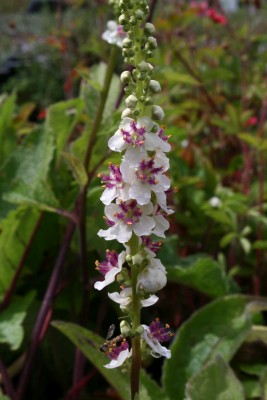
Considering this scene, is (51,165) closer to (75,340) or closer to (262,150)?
(75,340)

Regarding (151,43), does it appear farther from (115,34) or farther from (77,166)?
(115,34)

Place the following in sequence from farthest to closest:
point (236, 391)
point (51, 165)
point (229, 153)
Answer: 1. point (229, 153)
2. point (51, 165)
3. point (236, 391)

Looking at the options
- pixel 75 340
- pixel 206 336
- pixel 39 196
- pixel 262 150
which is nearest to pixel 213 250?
pixel 262 150

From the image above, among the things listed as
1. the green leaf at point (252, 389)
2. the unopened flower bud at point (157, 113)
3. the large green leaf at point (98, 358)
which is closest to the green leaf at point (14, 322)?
the large green leaf at point (98, 358)

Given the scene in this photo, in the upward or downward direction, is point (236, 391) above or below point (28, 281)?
below

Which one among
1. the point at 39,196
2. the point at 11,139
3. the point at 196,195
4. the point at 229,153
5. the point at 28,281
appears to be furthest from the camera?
the point at 229,153

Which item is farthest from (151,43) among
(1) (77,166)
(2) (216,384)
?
(2) (216,384)

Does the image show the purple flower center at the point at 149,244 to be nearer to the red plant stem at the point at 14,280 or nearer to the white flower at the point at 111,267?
the white flower at the point at 111,267
